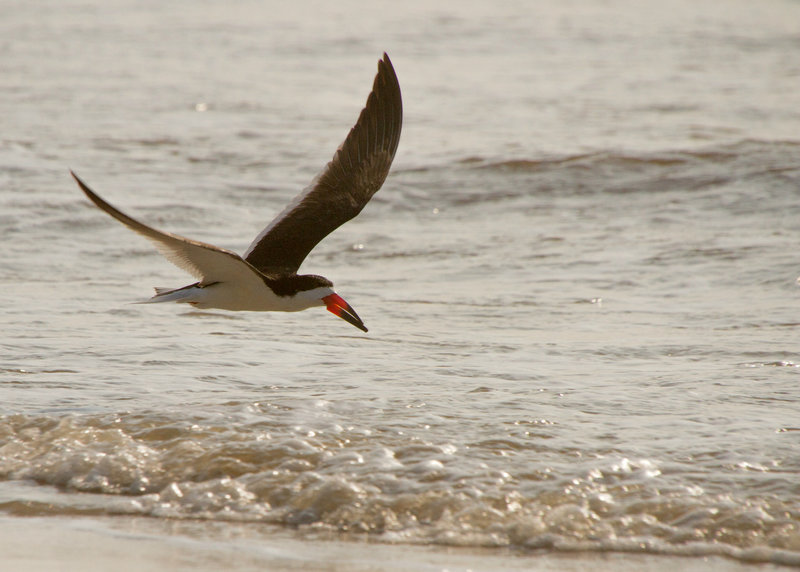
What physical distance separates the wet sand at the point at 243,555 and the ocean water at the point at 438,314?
90mm

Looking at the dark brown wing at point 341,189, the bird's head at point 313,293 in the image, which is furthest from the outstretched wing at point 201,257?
the dark brown wing at point 341,189

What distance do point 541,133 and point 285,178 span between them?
10.5ft

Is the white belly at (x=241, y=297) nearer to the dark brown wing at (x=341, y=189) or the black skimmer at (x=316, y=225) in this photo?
the black skimmer at (x=316, y=225)

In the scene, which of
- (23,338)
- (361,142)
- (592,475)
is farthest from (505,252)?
(592,475)

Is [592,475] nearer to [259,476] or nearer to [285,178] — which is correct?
[259,476]

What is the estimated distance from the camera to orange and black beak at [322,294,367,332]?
17.5ft

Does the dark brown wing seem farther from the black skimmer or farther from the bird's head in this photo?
the bird's head

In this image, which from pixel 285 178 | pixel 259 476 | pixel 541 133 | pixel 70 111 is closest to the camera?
pixel 259 476

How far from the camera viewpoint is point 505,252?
27.2 feet

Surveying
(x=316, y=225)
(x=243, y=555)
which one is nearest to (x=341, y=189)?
(x=316, y=225)

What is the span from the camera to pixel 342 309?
17.7ft

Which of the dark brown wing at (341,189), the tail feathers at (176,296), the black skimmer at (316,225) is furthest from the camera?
the dark brown wing at (341,189)

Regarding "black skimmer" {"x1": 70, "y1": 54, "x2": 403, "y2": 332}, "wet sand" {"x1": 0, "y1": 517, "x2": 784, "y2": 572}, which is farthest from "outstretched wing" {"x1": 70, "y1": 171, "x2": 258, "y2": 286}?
"wet sand" {"x1": 0, "y1": 517, "x2": 784, "y2": 572}

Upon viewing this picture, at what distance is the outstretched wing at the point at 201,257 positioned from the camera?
410 centimetres
